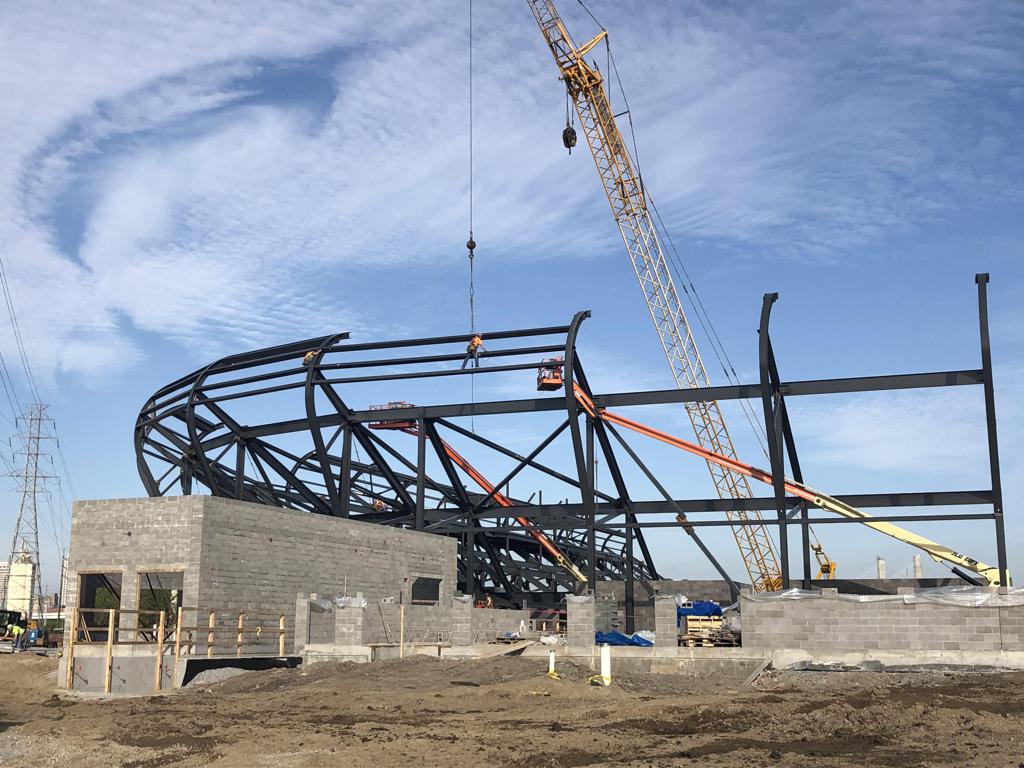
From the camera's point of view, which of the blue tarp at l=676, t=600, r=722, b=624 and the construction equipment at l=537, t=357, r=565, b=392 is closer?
the blue tarp at l=676, t=600, r=722, b=624

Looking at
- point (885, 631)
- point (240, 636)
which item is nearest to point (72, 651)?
point (240, 636)

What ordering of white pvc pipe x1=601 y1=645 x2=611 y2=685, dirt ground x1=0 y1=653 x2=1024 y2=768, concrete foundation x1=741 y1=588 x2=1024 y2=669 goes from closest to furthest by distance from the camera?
1. dirt ground x1=0 y1=653 x2=1024 y2=768
2. white pvc pipe x1=601 y1=645 x2=611 y2=685
3. concrete foundation x1=741 y1=588 x2=1024 y2=669

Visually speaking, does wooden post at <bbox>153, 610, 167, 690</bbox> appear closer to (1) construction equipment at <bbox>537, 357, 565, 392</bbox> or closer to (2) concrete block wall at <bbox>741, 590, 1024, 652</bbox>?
(2) concrete block wall at <bbox>741, 590, 1024, 652</bbox>

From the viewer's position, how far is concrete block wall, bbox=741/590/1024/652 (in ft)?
77.2

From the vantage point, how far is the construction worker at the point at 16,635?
1924 inches

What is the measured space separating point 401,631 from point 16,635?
1123 inches

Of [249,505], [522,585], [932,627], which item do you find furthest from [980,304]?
[522,585]

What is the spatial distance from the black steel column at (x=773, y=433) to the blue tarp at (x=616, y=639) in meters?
6.14

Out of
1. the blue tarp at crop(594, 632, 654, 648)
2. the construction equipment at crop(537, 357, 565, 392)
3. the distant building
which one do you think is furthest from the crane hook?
the distant building

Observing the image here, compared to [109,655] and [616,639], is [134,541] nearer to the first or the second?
[109,655]

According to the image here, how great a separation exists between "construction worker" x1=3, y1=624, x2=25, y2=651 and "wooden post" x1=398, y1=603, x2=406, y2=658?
26.0 meters

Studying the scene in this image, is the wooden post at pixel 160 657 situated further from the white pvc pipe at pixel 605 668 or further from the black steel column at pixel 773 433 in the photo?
the black steel column at pixel 773 433

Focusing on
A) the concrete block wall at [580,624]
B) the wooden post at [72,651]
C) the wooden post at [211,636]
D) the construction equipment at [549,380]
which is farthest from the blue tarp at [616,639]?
the construction equipment at [549,380]

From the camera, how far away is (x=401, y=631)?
1168 inches
